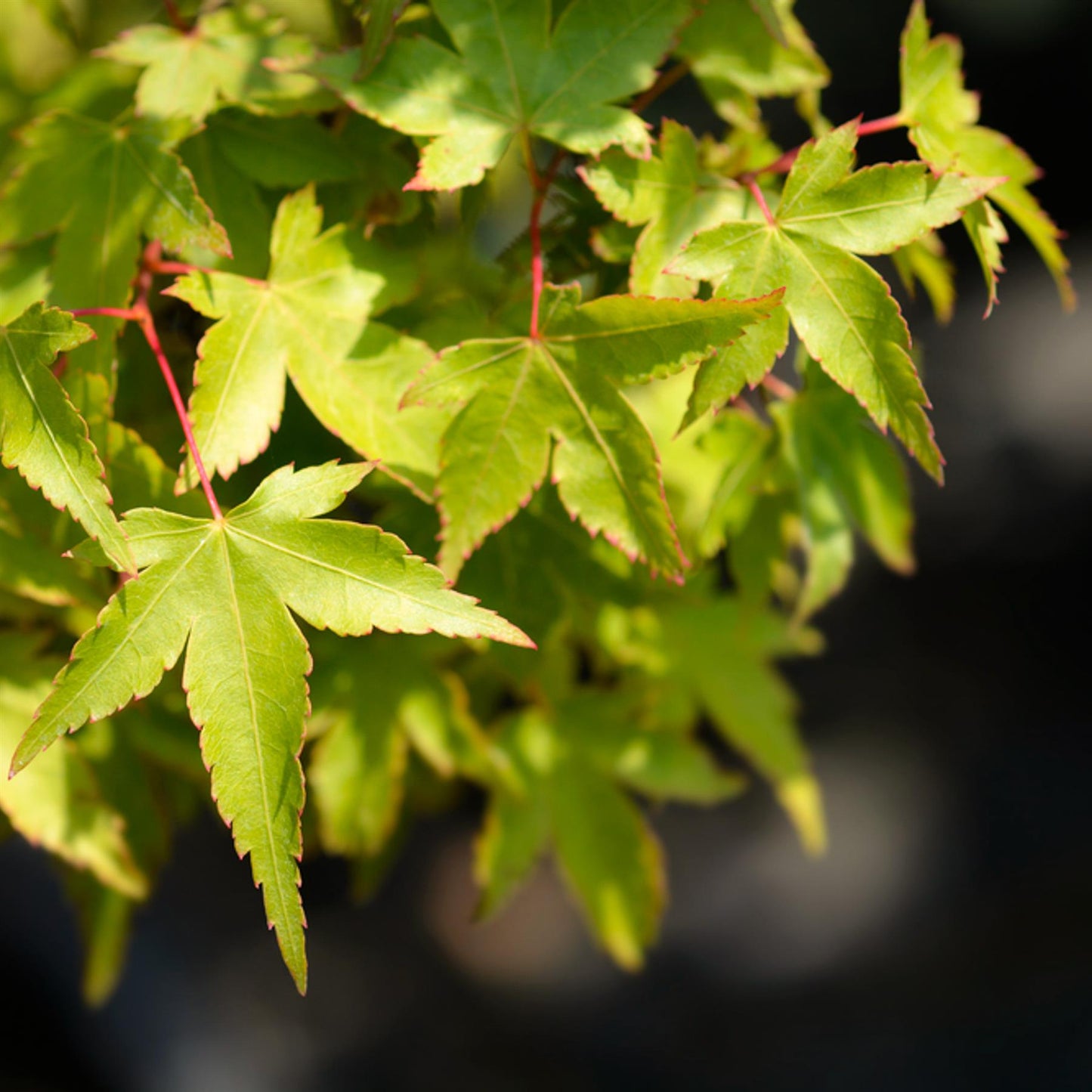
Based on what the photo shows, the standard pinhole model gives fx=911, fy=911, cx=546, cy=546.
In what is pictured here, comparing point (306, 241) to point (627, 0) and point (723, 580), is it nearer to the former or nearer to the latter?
point (627, 0)

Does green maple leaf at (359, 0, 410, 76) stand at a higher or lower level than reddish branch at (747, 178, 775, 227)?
higher

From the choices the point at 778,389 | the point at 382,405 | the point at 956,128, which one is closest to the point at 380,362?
the point at 382,405

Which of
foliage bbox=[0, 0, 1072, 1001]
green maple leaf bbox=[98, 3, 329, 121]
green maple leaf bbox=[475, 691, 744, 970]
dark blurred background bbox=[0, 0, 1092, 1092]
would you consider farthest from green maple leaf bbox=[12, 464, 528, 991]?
dark blurred background bbox=[0, 0, 1092, 1092]

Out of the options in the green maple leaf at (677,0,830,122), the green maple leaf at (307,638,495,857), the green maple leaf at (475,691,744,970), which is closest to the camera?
the green maple leaf at (677,0,830,122)

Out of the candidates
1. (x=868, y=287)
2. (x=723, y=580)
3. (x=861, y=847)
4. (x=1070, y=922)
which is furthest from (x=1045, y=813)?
(x=868, y=287)

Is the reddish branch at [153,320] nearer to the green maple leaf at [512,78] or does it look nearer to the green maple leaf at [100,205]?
the green maple leaf at [100,205]

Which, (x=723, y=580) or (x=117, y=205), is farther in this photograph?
(x=723, y=580)

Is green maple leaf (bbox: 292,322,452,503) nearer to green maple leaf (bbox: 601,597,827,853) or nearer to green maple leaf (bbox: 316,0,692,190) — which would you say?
green maple leaf (bbox: 316,0,692,190)
